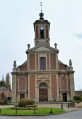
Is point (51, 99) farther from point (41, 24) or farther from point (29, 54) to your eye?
point (41, 24)

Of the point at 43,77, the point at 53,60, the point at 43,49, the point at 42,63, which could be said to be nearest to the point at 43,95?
the point at 43,77

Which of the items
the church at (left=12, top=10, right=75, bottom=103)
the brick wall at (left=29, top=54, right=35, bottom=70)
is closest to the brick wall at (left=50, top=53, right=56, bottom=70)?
the church at (left=12, top=10, right=75, bottom=103)

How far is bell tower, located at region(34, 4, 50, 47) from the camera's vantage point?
45.1 metres

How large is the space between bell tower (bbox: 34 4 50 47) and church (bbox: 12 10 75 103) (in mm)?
3122

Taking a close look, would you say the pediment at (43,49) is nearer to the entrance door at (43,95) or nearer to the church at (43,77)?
the church at (43,77)

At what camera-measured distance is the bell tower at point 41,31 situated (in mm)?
45062

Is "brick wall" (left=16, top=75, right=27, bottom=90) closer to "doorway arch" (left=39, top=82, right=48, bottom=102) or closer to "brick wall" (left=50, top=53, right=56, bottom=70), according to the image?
"doorway arch" (left=39, top=82, right=48, bottom=102)

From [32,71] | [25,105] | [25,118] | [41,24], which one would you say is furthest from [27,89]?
[25,118]

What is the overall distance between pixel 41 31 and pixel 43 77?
40.3ft

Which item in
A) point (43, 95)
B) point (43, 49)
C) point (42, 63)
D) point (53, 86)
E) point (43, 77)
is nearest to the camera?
point (43, 95)

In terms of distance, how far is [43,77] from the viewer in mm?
39969

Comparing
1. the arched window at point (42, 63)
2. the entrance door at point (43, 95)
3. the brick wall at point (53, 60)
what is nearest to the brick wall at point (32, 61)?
the arched window at point (42, 63)

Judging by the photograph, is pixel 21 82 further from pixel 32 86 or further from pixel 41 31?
pixel 41 31

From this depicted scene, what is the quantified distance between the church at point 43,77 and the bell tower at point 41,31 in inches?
123
